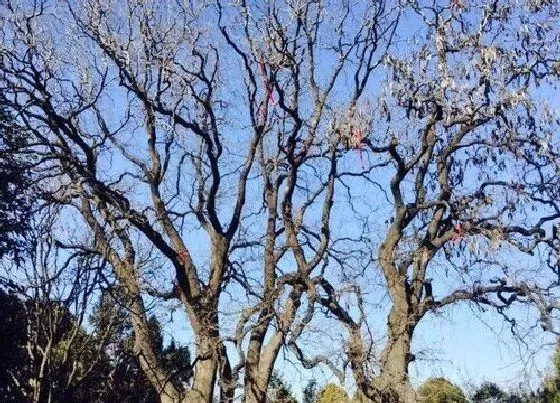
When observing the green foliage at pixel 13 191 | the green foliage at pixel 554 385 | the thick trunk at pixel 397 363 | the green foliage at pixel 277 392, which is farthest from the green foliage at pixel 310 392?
the green foliage at pixel 554 385

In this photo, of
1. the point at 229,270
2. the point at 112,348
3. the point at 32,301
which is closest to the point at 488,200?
the point at 229,270

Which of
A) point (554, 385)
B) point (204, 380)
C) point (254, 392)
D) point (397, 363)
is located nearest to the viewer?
point (254, 392)

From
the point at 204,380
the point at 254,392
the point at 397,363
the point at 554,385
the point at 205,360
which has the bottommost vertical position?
the point at 254,392

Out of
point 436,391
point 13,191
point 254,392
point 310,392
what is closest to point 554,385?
point 436,391

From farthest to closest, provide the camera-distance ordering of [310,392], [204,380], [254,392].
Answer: [310,392], [204,380], [254,392]

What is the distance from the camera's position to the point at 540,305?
42.5ft

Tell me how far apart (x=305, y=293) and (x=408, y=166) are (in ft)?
10.3

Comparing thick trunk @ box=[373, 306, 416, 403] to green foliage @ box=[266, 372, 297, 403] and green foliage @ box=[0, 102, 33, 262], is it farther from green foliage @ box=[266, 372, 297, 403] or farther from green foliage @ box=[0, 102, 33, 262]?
green foliage @ box=[0, 102, 33, 262]

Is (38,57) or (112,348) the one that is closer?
(38,57)

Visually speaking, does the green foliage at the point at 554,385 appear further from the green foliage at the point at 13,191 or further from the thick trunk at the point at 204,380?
the green foliage at the point at 13,191

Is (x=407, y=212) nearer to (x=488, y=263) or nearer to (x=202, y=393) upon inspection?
(x=488, y=263)

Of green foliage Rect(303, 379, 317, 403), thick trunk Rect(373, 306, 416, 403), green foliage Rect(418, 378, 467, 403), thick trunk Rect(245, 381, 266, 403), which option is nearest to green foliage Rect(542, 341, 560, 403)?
green foliage Rect(418, 378, 467, 403)

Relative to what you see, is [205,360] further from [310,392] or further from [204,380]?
[310,392]

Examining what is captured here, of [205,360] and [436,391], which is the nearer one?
[205,360]
